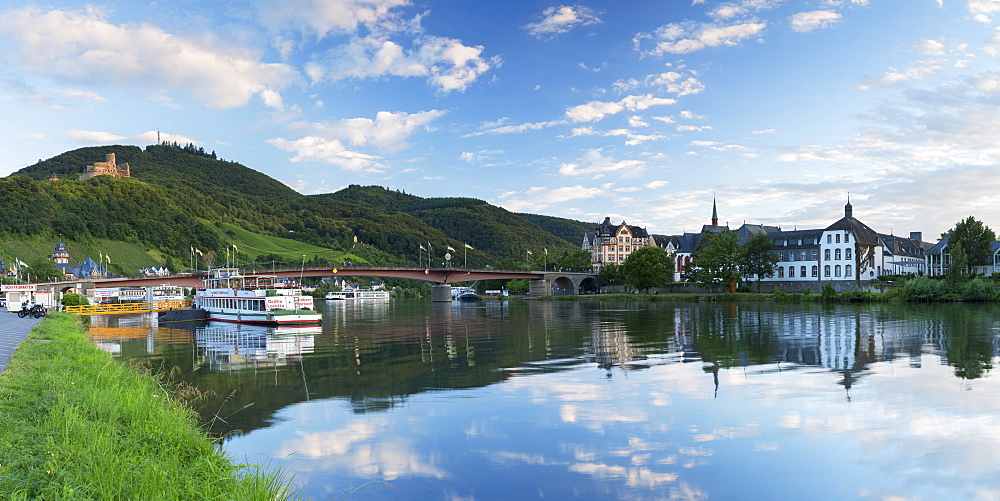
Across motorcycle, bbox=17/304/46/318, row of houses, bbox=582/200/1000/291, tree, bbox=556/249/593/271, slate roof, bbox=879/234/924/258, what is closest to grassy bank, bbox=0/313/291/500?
motorcycle, bbox=17/304/46/318

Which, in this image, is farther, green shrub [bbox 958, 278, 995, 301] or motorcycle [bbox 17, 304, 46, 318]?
green shrub [bbox 958, 278, 995, 301]

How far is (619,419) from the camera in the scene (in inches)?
666

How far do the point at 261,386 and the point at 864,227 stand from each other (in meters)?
118

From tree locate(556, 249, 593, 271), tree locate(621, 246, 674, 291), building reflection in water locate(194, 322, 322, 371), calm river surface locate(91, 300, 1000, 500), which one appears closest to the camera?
calm river surface locate(91, 300, 1000, 500)

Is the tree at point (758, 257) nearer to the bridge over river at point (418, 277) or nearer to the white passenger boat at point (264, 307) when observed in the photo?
the bridge over river at point (418, 277)

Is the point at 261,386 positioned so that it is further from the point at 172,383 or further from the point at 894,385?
the point at 894,385

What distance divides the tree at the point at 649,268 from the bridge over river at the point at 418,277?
90.2ft

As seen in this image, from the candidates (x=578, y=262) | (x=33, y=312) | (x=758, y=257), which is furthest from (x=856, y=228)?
(x=33, y=312)

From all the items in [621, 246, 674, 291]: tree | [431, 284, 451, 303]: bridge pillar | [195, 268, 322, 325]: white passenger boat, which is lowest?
[431, 284, 451, 303]: bridge pillar

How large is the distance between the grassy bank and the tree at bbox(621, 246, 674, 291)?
109 metres

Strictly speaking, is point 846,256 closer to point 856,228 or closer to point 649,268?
point 856,228

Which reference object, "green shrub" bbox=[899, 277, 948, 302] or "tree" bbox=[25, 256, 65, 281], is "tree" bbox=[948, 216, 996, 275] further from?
"tree" bbox=[25, 256, 65, 281]

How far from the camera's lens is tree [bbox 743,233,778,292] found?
365 feet

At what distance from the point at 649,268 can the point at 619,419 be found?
342ft
